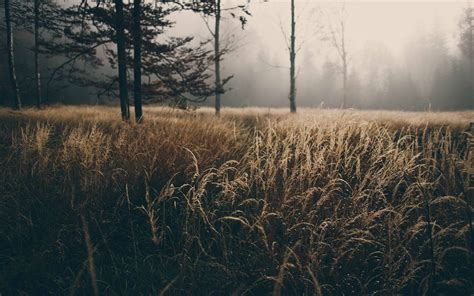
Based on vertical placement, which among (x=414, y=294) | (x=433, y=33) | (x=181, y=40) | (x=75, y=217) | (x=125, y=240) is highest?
(x=433, y=33)

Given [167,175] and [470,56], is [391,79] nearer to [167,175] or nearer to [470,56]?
[470,56]

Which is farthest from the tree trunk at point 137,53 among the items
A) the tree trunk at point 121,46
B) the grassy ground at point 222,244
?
the grassy ground at point 222,244

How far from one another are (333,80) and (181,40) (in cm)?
5148

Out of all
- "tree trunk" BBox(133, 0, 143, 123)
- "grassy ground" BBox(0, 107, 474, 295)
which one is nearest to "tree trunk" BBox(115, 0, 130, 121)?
"tree trunk" BBox(133, 0, 143, 123)

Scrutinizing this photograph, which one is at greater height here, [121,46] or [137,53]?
[121,46]

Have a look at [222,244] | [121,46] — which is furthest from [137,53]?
[222,244]

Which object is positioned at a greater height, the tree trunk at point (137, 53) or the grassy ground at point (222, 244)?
the tree trunk at point (137, 53)

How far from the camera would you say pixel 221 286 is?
1722 millimetres

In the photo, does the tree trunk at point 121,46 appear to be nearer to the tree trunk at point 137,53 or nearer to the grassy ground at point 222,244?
the tree trunk at point 137,53

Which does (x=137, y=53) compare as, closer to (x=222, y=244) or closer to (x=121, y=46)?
(x=121, y=46)

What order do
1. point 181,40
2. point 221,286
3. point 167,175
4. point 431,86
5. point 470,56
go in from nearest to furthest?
1. point 221,286
2. point 167,175
3. point 181,40
4. point 470,56
5. point 431,86

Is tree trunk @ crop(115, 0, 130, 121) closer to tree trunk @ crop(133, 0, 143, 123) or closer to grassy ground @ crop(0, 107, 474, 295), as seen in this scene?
tree trunk @ crop(133, 0, 143, 123)

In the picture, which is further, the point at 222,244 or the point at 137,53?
the point at 137,53

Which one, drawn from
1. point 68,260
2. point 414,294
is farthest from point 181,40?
point 414,294
